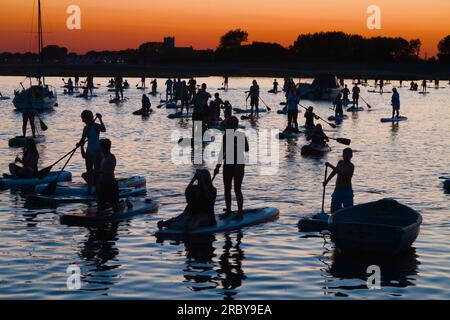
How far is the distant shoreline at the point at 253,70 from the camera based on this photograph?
170000 mm

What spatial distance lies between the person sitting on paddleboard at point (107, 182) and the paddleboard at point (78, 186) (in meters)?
2.60

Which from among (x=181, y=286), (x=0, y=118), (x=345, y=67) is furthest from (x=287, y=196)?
(x=345, y=67)

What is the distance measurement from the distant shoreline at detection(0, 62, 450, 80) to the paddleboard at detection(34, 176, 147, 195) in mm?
141243

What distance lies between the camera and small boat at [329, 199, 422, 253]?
51.2 feet

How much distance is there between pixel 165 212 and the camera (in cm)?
2012

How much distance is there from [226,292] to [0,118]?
40182mm

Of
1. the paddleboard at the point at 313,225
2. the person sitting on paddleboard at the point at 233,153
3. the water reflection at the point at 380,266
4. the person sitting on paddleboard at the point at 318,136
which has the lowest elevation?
the water reflection at the point at 380,266

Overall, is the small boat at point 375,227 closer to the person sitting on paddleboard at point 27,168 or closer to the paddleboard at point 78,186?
the paddleboard at point 78,186

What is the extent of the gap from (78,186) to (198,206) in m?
6.14

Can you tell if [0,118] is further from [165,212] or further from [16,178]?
[165,212]

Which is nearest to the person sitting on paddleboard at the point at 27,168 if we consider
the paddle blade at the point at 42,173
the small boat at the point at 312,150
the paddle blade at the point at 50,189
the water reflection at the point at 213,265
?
the paddle blade at the point at 42,173

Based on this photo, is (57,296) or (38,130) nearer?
(57,296)

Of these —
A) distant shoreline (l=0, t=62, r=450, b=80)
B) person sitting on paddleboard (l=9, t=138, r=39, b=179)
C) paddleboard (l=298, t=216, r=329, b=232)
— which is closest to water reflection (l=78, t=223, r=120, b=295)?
paddleboard (l=298, t=216, r=329, b=232)

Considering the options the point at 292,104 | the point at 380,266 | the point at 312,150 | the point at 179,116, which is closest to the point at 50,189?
the point at 380,266
